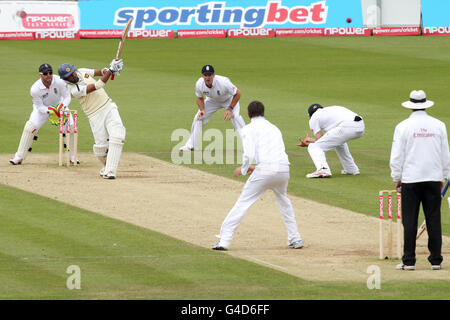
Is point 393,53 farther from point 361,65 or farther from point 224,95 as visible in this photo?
point 224,95

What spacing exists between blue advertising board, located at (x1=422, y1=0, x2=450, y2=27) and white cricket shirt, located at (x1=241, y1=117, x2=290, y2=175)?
113 ft

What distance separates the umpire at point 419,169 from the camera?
12211 mm

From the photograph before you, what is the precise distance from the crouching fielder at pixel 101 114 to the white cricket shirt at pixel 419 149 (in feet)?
26.7

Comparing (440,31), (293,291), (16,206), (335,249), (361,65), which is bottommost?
(293,291)

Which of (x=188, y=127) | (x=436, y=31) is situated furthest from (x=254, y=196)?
(x=436, y=31)

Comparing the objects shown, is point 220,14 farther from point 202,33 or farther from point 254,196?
point 254,196

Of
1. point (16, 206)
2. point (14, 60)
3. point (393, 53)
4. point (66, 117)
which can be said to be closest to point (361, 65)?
point (393, 53)

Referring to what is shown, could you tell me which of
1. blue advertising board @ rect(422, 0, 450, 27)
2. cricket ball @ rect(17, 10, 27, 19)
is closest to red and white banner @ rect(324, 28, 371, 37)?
blue advertising board @ rect(422, 0, 450, 27)

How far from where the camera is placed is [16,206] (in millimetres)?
16625

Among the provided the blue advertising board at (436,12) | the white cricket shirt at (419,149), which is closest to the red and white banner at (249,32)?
the blue advertising board at (436,12)

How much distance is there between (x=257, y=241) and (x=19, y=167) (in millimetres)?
8179

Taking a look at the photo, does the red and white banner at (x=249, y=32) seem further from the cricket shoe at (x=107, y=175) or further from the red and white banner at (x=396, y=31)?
the cricket shoe at (x=107, y=175)

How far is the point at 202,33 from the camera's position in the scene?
46688mm

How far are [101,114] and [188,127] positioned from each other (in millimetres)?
7446
